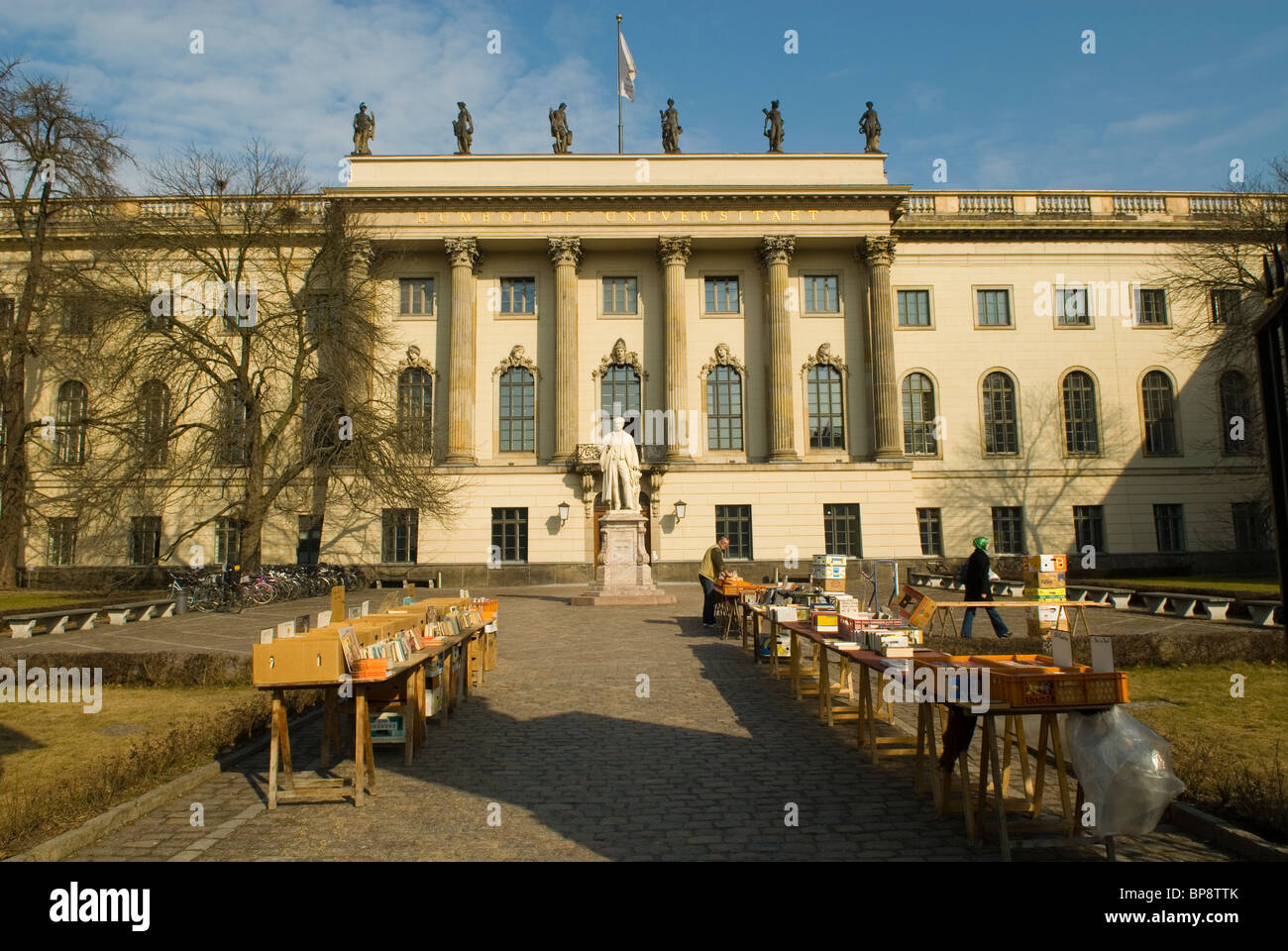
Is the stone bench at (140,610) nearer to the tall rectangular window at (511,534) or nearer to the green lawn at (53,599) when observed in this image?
the green lawn at (53,599)

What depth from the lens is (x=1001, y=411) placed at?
41.8 m

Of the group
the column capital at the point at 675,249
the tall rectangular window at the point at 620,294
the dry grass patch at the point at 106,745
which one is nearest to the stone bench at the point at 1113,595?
the dry grass patch at the point at 106,745

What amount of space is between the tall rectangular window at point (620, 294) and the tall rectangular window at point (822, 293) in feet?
28.1

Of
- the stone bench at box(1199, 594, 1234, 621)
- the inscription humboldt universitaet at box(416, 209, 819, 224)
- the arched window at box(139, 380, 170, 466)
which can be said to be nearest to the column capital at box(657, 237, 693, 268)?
the inscription humboldt universitaet at box(416, 209, 819, 224)

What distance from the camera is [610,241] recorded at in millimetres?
39375

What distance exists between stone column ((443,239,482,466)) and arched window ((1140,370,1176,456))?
33.9 metres

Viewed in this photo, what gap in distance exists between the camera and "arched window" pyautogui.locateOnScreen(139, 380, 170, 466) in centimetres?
2816

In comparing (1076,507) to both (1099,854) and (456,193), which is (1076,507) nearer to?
(456,193)

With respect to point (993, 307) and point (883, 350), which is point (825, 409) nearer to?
point (883, 350)

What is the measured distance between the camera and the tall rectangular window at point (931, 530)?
4103 centimetres

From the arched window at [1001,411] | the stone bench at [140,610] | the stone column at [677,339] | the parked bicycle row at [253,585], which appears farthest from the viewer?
the arched window at [1001,411]

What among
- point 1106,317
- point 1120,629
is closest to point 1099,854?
point 1120,629

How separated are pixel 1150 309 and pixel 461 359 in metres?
35.0
